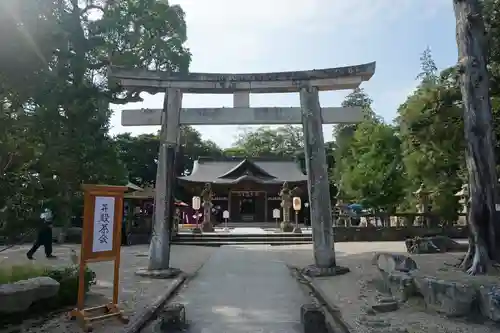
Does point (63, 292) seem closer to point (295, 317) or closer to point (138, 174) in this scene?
point (295, 317)

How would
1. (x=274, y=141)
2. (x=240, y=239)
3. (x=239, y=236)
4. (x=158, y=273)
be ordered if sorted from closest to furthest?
1. (x=158, y=273)
2. (x=240, y=239)
3. (x=239, y=236)
4. (x=274, y=141)

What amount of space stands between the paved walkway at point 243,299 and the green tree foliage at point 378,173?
13.7m

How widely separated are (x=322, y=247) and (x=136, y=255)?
26.7ft

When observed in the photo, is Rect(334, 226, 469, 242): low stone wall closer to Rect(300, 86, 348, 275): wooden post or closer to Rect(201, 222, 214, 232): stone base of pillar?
Rect(201, 222, 214, 232): stone base of pillar

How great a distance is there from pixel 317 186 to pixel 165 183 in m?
3.77

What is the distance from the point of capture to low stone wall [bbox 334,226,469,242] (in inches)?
917

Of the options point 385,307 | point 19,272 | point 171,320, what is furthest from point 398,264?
point 19,272

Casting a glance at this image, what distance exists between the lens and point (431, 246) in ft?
50.3

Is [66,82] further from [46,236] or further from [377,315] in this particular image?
[377,315]

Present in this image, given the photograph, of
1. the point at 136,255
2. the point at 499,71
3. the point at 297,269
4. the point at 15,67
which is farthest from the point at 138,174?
the point at 15,67

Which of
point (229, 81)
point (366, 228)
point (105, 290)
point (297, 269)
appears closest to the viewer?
point (105, 290)

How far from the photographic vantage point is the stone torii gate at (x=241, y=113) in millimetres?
10945

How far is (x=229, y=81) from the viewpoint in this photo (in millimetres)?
11578

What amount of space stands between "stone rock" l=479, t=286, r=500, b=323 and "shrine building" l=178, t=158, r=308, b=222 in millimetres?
27801
